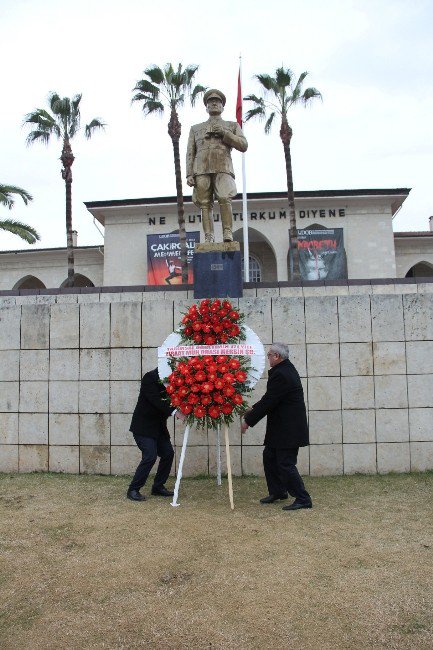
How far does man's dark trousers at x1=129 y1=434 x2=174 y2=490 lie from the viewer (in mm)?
5504

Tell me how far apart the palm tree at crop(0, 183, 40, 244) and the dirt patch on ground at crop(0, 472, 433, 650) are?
53.6 ft

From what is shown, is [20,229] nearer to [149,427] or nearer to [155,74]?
[155,74]

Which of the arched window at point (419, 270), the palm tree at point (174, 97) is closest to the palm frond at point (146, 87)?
the palm tree at point (174, 97)

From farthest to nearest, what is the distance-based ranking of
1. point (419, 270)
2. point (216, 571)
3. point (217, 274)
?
point (419, 270), point (217, 274), point (216, 571)

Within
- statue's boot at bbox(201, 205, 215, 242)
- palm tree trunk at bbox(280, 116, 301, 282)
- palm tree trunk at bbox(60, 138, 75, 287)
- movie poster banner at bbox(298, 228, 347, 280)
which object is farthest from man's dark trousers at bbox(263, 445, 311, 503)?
palm tree trunk at bbox(60, 138, 75, 287)

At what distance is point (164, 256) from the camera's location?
918 inches

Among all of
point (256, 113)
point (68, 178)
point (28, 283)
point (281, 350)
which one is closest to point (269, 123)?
point (256, 113)

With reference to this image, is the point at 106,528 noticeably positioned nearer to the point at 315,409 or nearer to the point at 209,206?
the point at 315,409

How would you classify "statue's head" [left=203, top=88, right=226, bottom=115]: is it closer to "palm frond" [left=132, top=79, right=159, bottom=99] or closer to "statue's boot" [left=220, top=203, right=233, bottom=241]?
"statue's boot" [left=220, top=203, right=233, bottom=241]

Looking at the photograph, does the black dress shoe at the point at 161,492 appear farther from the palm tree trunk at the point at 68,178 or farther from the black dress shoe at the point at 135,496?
the palm tree trunk at the point at 68,178

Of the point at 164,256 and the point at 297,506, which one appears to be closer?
the point at 297,506

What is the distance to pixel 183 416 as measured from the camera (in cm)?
533

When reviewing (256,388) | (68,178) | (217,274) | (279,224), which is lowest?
(256,388)

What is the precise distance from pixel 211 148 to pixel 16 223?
15.3 meters
